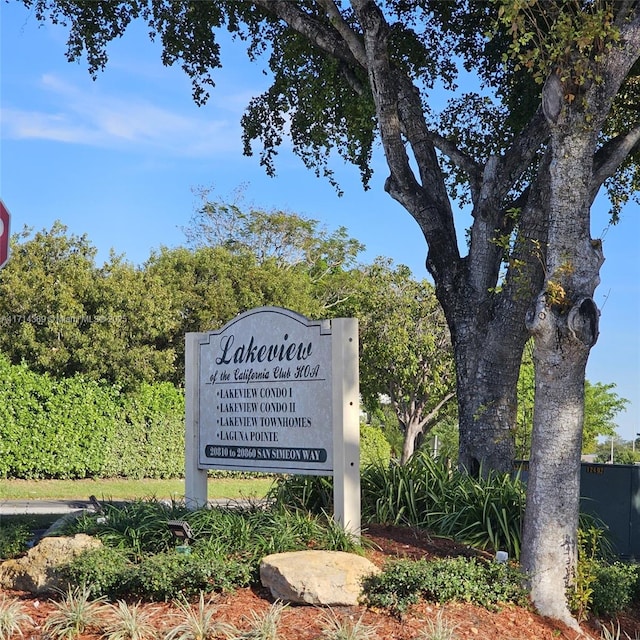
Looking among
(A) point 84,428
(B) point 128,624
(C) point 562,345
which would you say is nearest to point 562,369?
(C) point 562,345

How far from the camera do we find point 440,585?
7.22 m

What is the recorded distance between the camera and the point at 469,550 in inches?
339

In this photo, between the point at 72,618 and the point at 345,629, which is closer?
the point at 345,629

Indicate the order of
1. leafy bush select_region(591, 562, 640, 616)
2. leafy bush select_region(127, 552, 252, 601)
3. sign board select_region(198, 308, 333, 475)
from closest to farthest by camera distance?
1. leafy bush select_region(127, 552, 252, 601)
2. leafy bush select_region(591, 562, 640, 616)
3. sign board select_region(198, 308, 333, 475)

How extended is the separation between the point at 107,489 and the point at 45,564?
14525 mm

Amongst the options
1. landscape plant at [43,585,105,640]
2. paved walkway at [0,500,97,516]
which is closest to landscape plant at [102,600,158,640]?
landscape plant at [43,585,105,640]

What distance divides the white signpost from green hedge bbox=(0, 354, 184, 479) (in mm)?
12942

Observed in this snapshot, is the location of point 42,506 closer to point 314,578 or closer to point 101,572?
point 101,572

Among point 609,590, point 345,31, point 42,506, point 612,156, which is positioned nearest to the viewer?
point 609,590

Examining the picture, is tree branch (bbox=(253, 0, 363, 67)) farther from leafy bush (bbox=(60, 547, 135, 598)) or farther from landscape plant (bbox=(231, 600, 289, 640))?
landscape plant (bbox=(231, 600, 289, 640))

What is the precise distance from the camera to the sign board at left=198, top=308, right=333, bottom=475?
9344 mm

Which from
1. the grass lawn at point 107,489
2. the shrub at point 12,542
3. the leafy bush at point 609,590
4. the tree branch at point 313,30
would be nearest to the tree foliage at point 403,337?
the grass lawn at point 107,489

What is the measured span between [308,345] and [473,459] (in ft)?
11.0

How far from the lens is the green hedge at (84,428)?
22.1 meters
